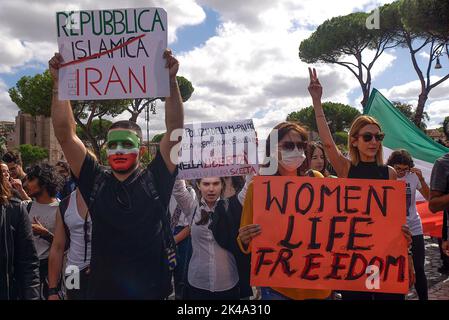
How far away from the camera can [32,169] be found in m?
4.03

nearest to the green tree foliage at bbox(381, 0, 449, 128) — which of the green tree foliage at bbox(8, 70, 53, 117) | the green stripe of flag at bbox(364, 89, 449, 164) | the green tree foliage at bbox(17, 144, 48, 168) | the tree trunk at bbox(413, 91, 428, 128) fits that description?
the tree trunk at bbox(413, 91, 428, 128)

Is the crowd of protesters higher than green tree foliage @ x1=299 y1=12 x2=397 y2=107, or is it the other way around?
green tree foliage @ x1=299 y1=12 x2=397 y2=107

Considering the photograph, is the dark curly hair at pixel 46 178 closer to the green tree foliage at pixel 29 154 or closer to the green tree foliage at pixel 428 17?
the green tree foliage at pixel 428 17

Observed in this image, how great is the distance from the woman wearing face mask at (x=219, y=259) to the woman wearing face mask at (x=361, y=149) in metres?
0.72

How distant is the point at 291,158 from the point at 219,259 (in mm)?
863

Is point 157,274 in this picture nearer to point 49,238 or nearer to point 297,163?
point 297,163

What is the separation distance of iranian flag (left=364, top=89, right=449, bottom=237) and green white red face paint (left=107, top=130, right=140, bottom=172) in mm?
4230

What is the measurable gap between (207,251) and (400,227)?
4.12 feet

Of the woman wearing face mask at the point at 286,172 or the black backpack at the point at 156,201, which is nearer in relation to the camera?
the black backpack at the point at 156,201

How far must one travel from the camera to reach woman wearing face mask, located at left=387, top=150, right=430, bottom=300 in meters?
4.07

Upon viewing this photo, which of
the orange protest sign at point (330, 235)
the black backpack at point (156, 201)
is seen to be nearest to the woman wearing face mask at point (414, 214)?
the orange protest sign at point (330, 235)

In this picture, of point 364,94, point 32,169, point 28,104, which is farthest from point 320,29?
point 32,169

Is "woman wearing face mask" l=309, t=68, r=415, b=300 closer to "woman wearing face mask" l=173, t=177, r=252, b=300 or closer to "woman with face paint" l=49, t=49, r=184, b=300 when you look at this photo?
"woman wearing face mask" l=173, t=177, r=252, b=300

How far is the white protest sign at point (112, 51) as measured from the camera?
258 centimetres
